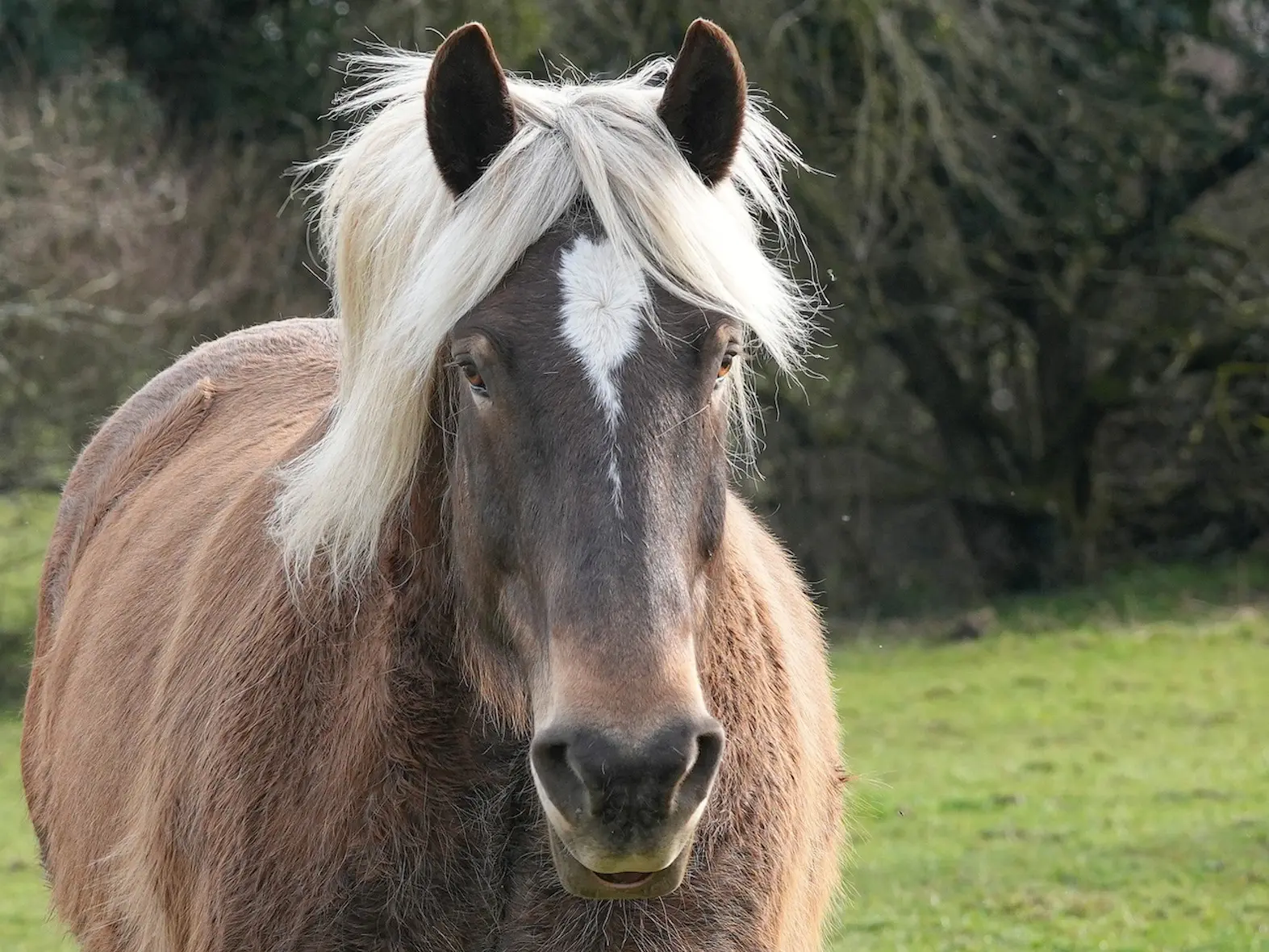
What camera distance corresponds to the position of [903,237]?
14.0 m

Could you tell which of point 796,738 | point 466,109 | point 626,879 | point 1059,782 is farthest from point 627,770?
point 1059,782

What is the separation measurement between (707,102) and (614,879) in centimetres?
129

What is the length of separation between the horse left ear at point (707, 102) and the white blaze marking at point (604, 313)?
0.96ft

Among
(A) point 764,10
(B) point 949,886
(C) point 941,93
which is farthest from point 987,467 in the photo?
(B) point 949,886

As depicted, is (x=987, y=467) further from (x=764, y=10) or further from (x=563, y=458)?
(x=563, y=458)

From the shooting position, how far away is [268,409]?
14.0 ft

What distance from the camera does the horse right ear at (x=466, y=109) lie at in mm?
2637

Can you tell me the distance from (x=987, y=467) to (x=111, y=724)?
11.9 meters

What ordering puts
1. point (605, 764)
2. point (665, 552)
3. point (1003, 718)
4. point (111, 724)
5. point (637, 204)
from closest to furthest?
1. point (605, 764)
2. point (665, 552)
3. point (637, 204)
4. point (111, 724)
5. point (1003, 718)

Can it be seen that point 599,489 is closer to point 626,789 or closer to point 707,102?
point 626,789

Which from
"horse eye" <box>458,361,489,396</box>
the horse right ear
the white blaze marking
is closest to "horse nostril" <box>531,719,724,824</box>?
the white blaze marking

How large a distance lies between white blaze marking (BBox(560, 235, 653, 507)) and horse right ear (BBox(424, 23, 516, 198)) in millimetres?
249

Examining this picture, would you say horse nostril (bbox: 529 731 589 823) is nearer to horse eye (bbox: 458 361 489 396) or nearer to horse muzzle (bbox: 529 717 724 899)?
horse muzzle (bbox: 529 717 724 899)

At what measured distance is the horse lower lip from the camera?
238cm
